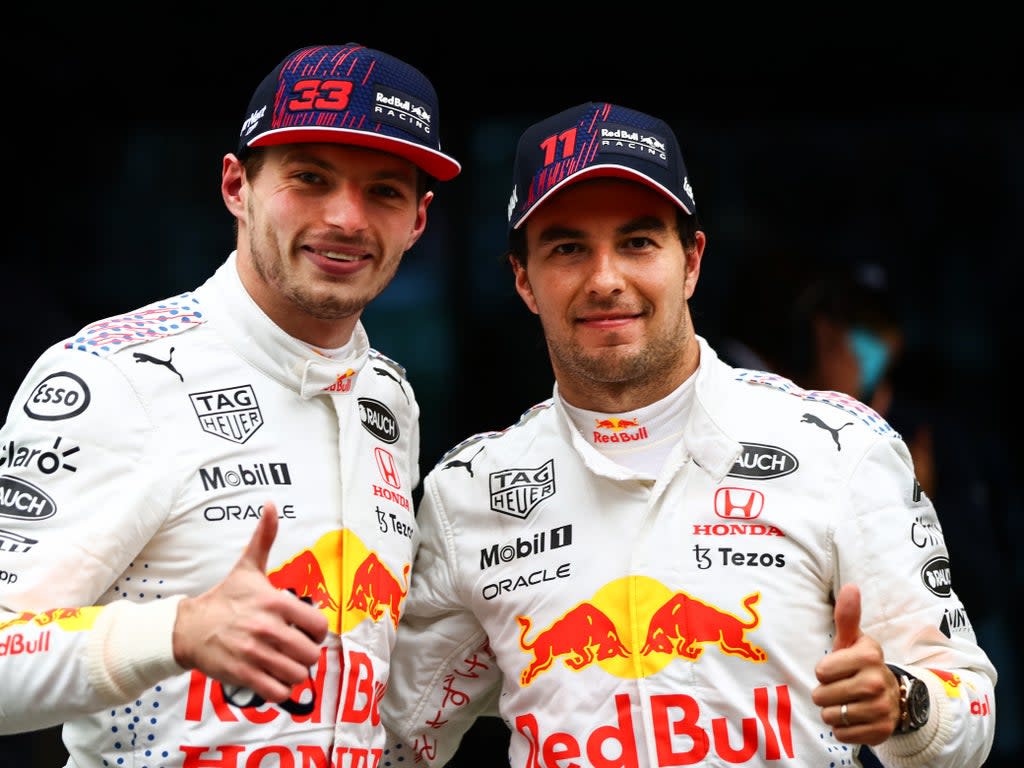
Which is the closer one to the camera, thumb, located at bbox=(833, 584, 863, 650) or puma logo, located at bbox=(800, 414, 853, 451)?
thumb, located at bbox=(833, 584, 863, 650)

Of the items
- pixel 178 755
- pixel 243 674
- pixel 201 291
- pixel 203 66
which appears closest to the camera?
pixel 243 674

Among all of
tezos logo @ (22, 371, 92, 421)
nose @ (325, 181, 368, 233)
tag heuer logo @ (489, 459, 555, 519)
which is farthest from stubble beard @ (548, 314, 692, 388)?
tezos logo @ (22, 371, 92, 421)

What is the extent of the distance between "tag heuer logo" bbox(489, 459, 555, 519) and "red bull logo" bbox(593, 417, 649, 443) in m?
0.13

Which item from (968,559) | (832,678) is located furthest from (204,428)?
(968,559)

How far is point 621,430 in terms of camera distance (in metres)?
3.12

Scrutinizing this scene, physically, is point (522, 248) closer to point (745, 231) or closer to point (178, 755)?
point (178, 755)

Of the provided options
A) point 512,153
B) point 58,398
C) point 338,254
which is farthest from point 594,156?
point 512,153

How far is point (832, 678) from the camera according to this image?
8.20 ft

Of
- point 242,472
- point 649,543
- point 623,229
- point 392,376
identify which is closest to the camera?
point 242,472

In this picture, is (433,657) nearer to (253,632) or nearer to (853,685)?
(253,632)

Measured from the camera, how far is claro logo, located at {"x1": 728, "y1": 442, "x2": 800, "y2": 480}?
2998 mm

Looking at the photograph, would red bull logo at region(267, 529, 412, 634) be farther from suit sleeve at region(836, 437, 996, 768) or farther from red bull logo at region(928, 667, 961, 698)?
red bull logo at region(928, 667, 961, 698)

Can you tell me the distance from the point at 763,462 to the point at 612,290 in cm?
44

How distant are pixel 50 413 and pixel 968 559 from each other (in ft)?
9.13
